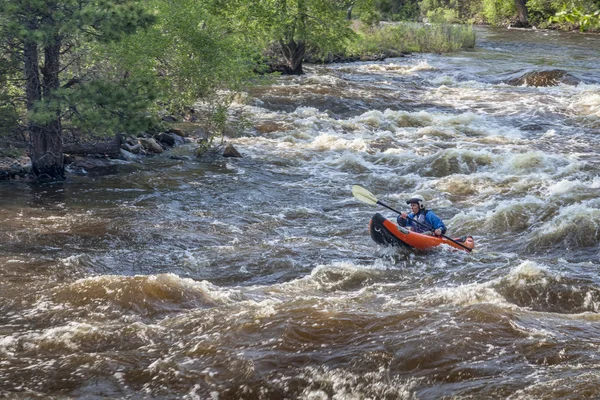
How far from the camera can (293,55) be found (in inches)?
965

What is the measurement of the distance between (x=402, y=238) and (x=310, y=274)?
1.47 m

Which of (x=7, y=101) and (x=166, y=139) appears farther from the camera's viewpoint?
(x=166, y=139)

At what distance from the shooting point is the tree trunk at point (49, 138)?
38.1ft

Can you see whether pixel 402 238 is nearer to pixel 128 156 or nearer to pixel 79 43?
pixel 79 43

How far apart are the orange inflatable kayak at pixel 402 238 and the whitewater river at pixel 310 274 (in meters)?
0.17

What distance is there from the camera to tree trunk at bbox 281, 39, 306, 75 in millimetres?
Result: 24297

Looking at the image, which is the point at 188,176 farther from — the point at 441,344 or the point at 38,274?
the point at 441,344

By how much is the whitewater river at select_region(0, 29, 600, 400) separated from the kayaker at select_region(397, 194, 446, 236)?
0.55 m

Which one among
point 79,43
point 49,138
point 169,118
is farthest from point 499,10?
point 49,138

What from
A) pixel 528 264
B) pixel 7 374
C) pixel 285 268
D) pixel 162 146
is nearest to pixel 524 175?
pixel 528 264

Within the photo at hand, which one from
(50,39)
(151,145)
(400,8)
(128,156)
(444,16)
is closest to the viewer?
(50,39)

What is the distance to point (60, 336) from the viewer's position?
638 cm

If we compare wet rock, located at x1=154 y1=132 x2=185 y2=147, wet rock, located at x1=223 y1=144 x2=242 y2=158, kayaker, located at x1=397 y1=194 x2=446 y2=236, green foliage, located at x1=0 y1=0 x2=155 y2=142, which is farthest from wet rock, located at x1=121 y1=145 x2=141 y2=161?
kayaker, located at x1=397 y1=194 x2=446 y2=236

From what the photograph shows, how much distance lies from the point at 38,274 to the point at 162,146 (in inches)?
284
